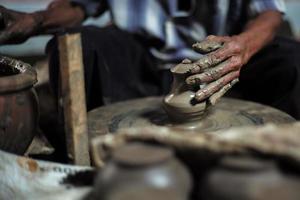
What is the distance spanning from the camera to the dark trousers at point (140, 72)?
2.33m

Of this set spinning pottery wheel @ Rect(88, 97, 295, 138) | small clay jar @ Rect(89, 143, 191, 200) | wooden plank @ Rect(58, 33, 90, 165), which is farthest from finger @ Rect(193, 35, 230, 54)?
small clay jar @ Rect(89, 143, 191, 200)

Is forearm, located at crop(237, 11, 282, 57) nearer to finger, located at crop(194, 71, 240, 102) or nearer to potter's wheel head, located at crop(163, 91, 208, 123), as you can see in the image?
finger, located at crop(194, 71, 240, 102)

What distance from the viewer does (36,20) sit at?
2.45m

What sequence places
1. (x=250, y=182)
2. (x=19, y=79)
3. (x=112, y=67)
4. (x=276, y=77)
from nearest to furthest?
(x=250, y=182)
(x=19, y=79)
(x=276, y=77)
(x=112, y=67)

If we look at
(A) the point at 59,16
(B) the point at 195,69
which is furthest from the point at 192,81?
(A) the point at 59,16

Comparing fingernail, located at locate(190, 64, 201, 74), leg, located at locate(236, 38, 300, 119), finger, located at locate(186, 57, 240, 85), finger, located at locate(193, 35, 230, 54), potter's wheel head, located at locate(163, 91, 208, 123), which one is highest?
finger, located at locate(193, 35, 230, 54)

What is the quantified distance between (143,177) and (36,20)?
1567 mm

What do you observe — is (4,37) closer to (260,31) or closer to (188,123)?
(188,123)

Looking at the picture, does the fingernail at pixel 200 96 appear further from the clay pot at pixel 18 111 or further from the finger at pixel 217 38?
the clay pot at pixel 18 111

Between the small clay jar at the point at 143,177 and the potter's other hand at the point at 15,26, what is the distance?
49.7 inches

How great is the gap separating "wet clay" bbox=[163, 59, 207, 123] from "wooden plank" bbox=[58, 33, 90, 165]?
1.57 feet

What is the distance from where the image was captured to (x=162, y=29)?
2.79 m

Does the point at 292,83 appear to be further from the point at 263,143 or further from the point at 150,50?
the point at 263,143

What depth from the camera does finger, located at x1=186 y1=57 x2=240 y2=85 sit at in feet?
5.90
